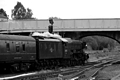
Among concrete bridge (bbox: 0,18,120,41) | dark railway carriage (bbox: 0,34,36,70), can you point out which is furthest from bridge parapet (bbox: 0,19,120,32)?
dark railway carriage (bbox: 0,34,36,70)

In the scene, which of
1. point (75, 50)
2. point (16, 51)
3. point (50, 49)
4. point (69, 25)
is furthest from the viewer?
point (69, 25)

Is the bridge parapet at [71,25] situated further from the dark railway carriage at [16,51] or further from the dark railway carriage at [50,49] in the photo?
the dark railway carriage at [16,51]

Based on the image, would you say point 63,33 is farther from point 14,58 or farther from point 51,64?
point 14,58

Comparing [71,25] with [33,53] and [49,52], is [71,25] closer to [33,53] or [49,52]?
[49,52]

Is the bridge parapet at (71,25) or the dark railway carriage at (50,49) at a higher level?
the bridge parapet at (71,25)

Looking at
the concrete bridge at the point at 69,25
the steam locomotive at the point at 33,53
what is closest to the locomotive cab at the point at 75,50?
the steam locomotive at the point at 33,53

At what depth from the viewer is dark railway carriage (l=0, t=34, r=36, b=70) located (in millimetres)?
18105

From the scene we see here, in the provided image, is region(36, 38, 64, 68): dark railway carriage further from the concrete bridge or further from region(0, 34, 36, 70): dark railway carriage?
the concrete bridge

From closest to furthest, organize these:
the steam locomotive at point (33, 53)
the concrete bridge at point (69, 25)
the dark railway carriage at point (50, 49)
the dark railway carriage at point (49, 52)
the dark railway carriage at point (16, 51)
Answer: the dark railway carriage at point (16, 51) < the steam locomotive at point (33, 53) < the dark railway carriage at point (49, 52) < the dark railway carriage at point (50, 49) < the concrete bridge at point (69, 25)

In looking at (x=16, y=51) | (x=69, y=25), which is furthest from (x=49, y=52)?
(x=69, y=25)

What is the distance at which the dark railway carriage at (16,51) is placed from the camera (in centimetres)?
1810

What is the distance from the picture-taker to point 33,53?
21219 millimetres

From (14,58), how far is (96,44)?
67.4 metres

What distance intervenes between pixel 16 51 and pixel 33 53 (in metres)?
2.19
